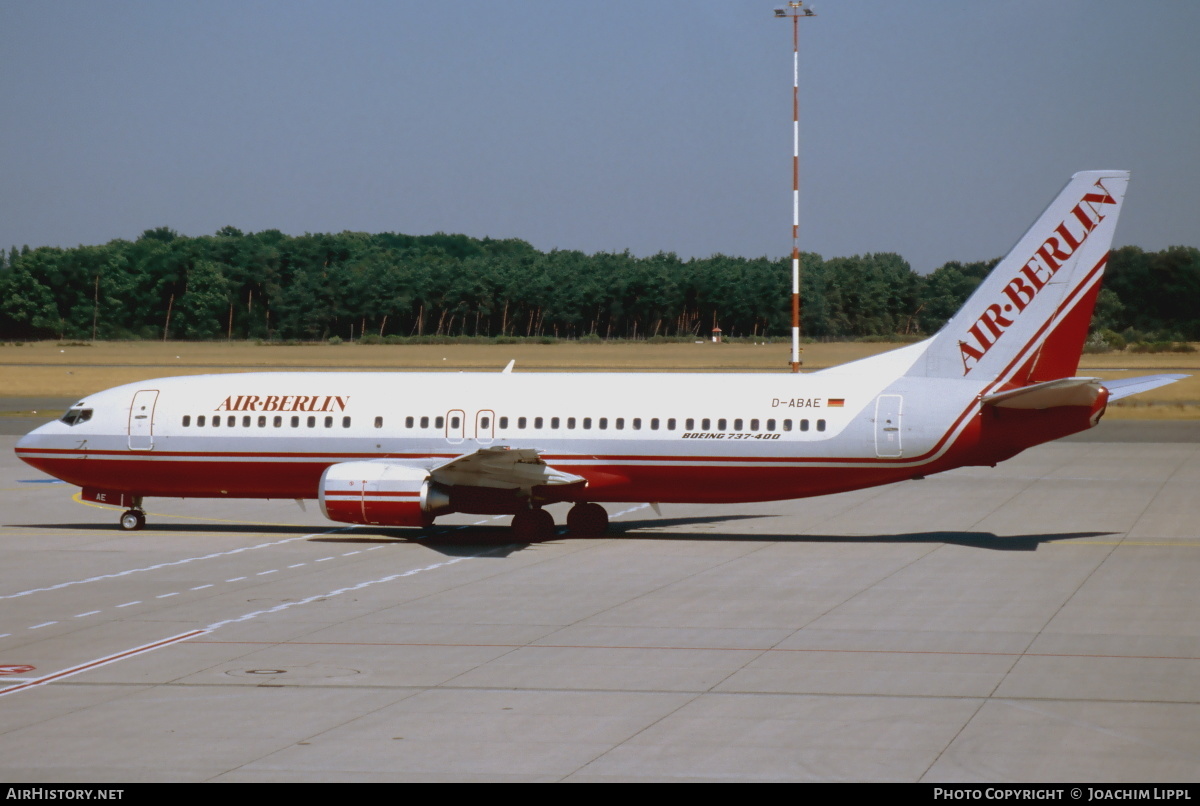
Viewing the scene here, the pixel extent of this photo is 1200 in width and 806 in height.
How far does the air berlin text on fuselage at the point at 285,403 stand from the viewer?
35.4 meters

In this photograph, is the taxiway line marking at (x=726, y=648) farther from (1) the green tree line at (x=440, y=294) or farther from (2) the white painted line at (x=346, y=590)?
(1) the green tree line at (x=440, y=294)

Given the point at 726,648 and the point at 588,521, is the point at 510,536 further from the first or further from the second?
the point at 726,648

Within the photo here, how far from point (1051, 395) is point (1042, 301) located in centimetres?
268

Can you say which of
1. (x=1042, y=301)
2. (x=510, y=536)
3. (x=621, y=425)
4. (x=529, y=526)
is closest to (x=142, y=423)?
(x=510, y=536)

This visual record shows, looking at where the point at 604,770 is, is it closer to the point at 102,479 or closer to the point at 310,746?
the point at 310,746

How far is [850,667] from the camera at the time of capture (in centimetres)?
2048

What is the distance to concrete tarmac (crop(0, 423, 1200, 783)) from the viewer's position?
15.9 meters

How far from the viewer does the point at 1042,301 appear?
32062mm

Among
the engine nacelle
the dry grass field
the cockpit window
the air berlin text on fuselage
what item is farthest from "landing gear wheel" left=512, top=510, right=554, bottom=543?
the dry grass field

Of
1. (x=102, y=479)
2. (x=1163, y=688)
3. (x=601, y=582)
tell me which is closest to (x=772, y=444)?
(x=601, y=582)

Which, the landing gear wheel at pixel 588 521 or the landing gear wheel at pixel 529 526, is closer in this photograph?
the landing gear wheel at pixel 529 526

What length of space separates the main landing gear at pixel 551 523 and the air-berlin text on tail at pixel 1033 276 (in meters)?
9.62

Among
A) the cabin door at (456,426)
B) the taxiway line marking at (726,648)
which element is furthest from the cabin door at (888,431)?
the taxiway line marking at (726,648)
